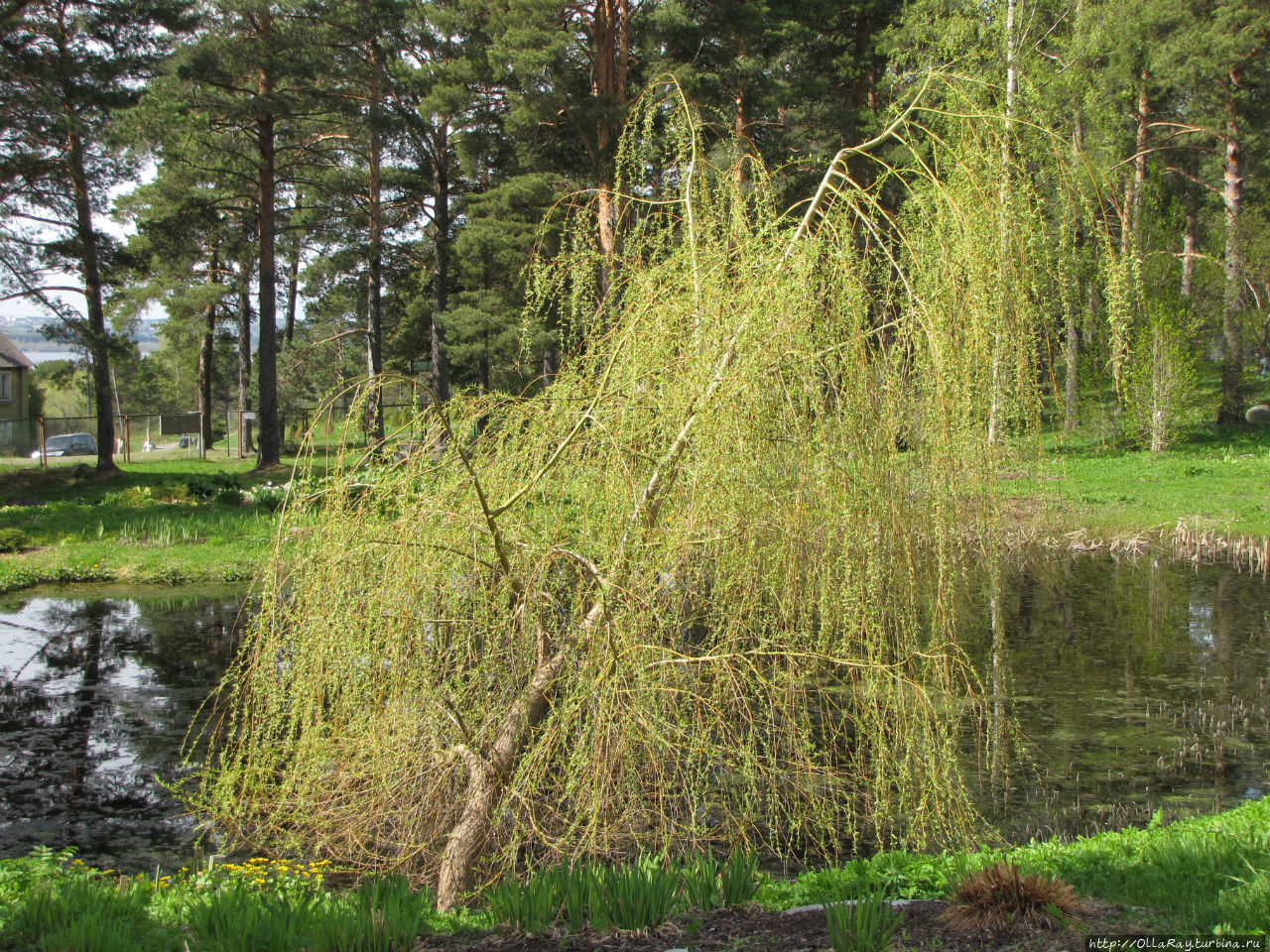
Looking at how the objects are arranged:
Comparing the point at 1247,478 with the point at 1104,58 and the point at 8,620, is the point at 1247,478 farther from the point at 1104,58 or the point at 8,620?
the point at 8,620

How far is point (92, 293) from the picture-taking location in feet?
70.1

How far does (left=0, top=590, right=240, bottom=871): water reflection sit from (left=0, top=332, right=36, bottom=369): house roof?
28708 millimetres

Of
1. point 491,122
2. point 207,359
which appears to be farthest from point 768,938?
point 207,359

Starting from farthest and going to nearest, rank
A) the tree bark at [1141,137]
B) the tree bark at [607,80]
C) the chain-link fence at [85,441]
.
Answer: the chain-link fence at [85,441], the tree bark at [1141,137], the tree bark at [607,80]

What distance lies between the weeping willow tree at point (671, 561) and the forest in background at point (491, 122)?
25.1ft

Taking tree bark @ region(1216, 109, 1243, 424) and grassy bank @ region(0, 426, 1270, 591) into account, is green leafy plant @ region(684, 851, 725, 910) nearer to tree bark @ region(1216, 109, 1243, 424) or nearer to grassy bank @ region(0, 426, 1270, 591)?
grassy bank @ region(0, 426, 1270, 591)

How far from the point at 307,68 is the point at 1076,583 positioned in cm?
1788

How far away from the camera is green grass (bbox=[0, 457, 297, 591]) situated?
538 inches

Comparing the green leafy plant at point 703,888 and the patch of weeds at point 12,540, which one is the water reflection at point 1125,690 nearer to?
the green leafy plant at point 703,888

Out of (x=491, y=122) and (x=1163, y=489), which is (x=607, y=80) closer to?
(x=491, y=122)

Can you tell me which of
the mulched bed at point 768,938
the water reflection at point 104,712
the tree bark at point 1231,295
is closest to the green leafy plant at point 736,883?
the mulched bed at point 768,938

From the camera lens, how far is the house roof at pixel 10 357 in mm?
36016

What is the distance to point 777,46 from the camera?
21016 mm

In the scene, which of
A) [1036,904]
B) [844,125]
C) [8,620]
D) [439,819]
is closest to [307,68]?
[844,125]
